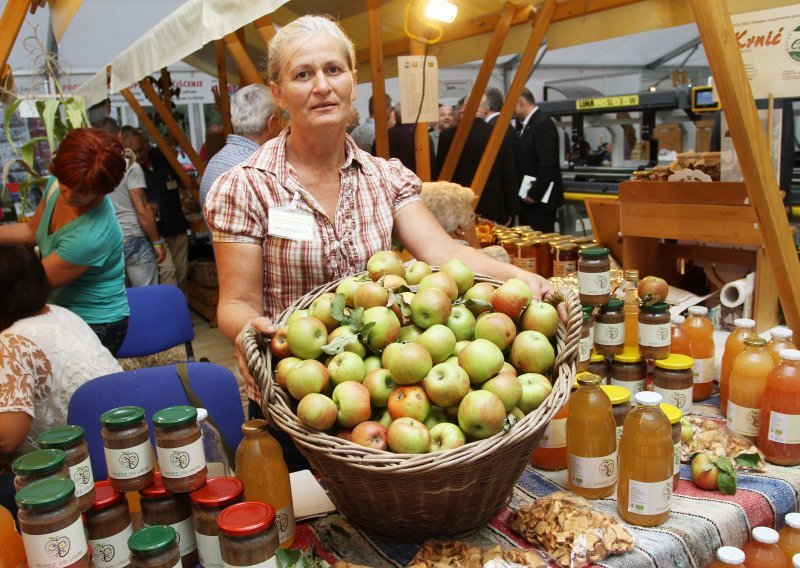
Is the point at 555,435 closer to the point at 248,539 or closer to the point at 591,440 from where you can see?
the point at 591,440

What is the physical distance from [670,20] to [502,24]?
3.00 ft

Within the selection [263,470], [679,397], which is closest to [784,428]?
[679,397]

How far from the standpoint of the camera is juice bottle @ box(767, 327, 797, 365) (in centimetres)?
174

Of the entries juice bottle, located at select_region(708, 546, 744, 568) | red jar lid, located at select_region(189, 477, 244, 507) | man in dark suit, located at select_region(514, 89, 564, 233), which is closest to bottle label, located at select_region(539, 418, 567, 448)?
juice bottle, located at select_region(708, 546, 744, 568)

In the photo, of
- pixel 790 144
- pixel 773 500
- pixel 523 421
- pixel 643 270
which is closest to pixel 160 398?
pixel 523 421

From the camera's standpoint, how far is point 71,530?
94 centimetres

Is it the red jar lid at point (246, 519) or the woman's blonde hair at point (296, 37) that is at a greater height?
the woman's blonde hair at point (296, 37)

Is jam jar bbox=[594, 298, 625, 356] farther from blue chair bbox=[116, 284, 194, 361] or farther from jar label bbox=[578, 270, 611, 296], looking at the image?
blue chair bbox=[116, 284, 194, 361]

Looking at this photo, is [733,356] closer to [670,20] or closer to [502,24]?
[670,20]

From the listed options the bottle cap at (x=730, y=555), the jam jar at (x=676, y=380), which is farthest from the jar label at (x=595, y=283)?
the bottle cap at (x=730, y=555)

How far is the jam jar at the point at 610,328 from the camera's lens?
1.83 meters

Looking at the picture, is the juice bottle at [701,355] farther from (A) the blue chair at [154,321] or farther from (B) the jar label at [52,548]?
(A) the blue chair at [154,321]

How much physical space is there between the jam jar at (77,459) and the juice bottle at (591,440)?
0.92 meters

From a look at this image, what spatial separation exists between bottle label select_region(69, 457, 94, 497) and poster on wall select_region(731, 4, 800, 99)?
2.15 metres
